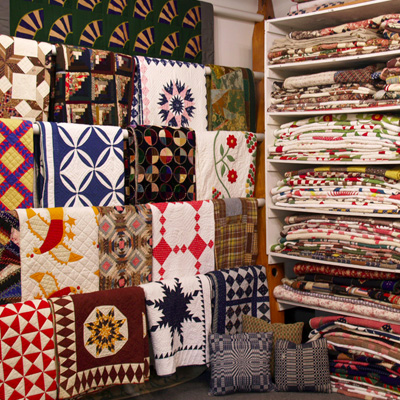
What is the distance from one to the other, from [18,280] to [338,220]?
147 centimetres

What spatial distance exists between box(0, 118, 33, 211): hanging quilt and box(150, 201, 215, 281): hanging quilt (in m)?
0.55

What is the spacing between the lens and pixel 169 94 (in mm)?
2533

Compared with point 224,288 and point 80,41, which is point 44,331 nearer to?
point 224,288

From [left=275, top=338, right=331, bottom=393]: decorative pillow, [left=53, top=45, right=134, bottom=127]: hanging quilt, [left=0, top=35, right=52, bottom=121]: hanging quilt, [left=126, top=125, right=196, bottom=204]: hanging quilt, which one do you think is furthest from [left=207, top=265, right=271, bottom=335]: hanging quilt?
[left=0, top=35, right=52, bottom=121]: hanging quilt

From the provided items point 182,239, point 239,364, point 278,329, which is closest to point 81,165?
point 182,239

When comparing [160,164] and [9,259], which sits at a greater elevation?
[160,164]

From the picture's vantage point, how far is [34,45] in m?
2.12

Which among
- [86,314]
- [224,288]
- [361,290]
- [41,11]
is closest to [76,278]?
[86,314]

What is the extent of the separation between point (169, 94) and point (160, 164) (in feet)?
1.14

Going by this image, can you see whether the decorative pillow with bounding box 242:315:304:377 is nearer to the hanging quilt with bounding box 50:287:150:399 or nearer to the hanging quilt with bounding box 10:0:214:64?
the hanging quilt with bounding box 50:287:150:399

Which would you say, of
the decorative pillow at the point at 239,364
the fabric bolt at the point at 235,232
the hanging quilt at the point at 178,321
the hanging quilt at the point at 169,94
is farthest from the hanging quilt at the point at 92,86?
the decorative pillow at the point at 239,364

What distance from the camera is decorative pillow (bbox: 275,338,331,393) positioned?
7.85 feet

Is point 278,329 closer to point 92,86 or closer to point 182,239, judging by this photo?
point 182,239

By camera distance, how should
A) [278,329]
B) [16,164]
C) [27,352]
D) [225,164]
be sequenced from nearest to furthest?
[27,352] < [16,164] < [278,329] < [225,164]
